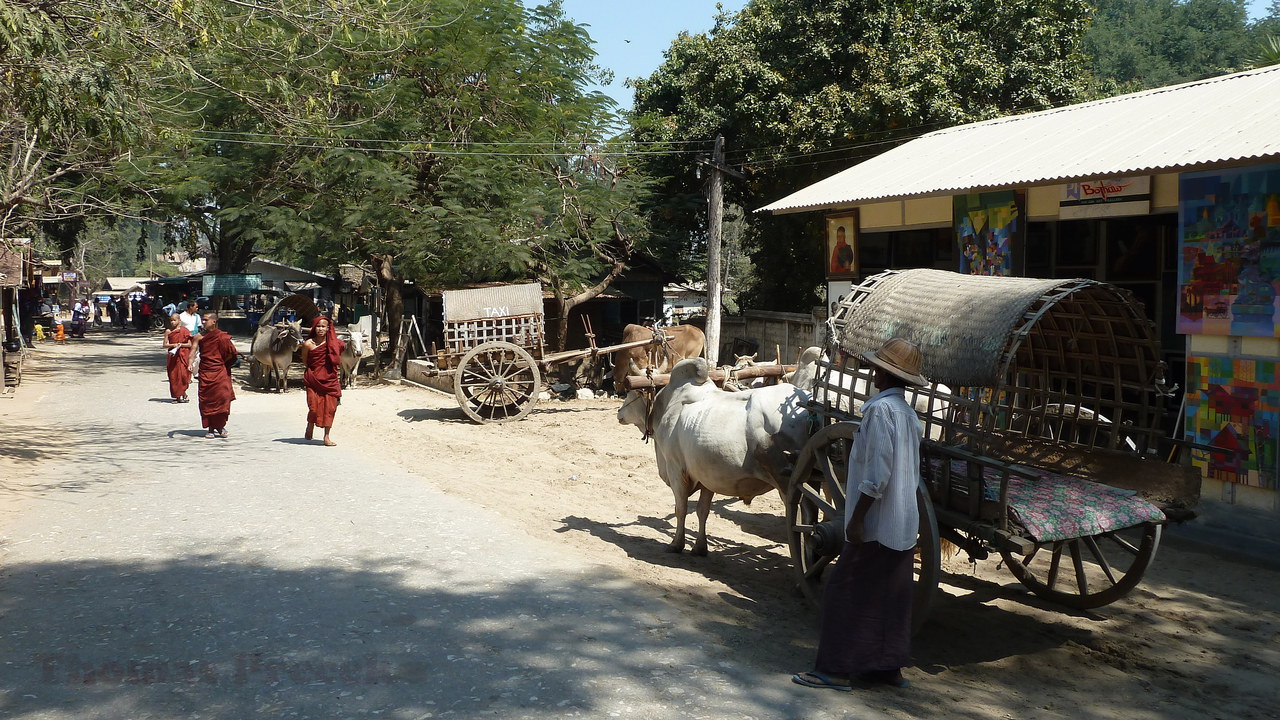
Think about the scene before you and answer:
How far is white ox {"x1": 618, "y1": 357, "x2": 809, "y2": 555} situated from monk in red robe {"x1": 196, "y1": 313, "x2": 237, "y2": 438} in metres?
6.94

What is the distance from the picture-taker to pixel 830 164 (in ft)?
68.8

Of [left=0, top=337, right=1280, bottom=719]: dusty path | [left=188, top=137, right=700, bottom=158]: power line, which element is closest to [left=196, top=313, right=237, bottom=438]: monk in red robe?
[left=0, top=337, right=1280, bottom=719]: dusty path

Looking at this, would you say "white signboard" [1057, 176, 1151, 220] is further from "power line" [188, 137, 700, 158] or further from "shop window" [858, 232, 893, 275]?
"power line" [188, 137, 700, 158]

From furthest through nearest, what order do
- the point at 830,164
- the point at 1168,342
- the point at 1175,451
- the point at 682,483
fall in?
the point at 830,164
the point at 1168,342
the point at 1175,451
the point at 682,483

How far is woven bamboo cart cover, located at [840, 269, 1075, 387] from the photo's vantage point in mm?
5008

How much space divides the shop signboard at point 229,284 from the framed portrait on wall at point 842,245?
106ft

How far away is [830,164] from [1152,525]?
16492 millimetres

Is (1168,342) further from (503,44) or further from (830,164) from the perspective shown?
(503,44)

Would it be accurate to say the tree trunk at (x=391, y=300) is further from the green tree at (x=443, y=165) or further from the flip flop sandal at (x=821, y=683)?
the flip flop sandal at (x=821, y=683)

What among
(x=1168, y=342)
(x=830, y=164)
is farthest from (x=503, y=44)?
(x=1168, y=342)

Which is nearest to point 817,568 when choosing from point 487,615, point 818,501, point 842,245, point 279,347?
point 818,501

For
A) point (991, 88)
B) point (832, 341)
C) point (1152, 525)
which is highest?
point (991, 88)

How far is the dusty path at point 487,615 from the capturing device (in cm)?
444

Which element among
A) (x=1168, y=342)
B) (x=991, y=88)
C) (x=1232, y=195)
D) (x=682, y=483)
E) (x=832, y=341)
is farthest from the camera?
(x=991, y=88)
